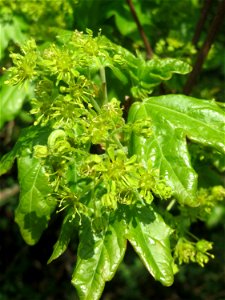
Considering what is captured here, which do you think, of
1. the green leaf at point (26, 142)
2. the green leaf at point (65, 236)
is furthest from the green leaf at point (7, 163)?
the green leaf at point (65, 236)

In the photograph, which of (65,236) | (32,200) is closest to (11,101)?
(32,200)

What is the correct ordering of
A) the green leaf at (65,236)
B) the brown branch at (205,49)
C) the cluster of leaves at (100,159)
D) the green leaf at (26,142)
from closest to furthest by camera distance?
the cluster of leaves at (100,159) < the green leaf at (65,236) < the green leaf at (26,142) < the brown branch at (205,49)

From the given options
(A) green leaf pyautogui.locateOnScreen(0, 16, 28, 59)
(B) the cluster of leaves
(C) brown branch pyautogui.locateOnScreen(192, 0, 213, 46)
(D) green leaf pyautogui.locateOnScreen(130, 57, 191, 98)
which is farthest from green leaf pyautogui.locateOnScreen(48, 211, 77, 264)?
(C) brown branch pyautogui.locateOnScreen(192, 0, 213, 46)

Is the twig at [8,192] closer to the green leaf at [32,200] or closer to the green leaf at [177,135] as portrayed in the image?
the green leaf at [32,200]

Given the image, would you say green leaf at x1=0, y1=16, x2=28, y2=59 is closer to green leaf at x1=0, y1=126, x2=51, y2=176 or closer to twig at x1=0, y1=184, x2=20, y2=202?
green leaf at x1=0, y1=126, x2=51, y2=176

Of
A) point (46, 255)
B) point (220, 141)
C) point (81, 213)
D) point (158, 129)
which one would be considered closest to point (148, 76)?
point (158, 129)

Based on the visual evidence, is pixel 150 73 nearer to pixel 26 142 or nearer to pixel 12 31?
pixel 26 142
